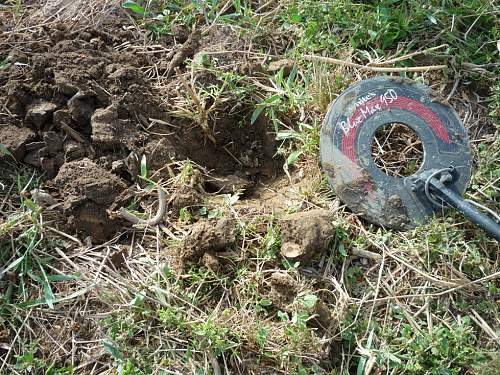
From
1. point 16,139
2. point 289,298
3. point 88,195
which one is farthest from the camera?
point 16,139

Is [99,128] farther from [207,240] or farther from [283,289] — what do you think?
[283,289]

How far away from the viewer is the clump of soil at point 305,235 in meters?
2.25

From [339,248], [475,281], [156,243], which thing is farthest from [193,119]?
[475,281]

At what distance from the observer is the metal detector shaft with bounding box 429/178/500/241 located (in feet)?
7.38

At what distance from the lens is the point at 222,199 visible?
2486 millimetres

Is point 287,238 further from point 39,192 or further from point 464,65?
point 464,65

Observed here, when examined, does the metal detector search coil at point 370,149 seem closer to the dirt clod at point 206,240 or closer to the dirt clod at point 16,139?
the dirt clod at point 206,240

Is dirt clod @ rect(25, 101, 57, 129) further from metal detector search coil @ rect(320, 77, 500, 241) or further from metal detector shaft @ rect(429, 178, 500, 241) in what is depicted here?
metal detector shaft @ rect(429, 178, 500, 241)

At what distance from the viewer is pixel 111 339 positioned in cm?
215

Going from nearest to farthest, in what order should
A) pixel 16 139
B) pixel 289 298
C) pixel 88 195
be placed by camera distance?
pixel 289 298 < pixel 88 195 < pixel 16 139

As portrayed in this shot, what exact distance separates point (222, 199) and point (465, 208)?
904 mm

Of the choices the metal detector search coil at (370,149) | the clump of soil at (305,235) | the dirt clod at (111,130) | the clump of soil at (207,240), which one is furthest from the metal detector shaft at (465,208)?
the dirt clod at (111,130)

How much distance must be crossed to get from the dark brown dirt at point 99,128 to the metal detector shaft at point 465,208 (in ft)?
2.19

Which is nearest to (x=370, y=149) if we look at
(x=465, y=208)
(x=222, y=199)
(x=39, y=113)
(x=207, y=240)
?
(x=465, y=208)
